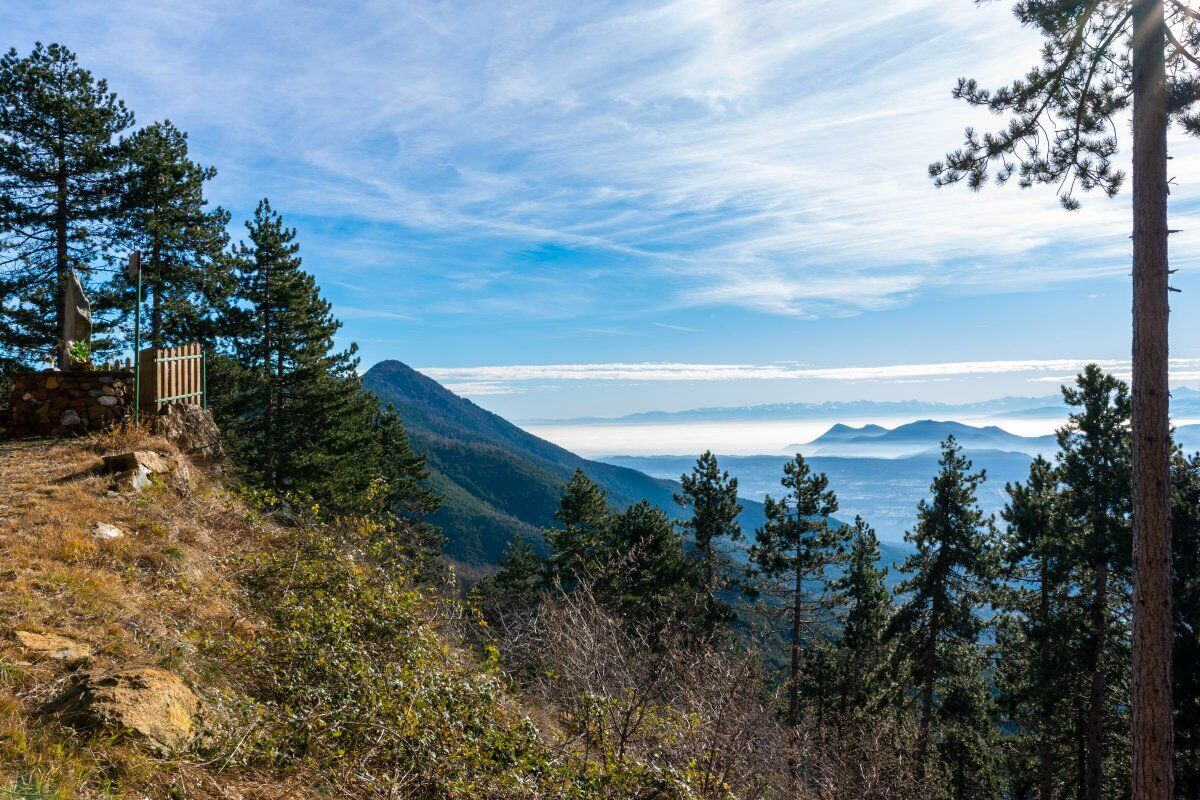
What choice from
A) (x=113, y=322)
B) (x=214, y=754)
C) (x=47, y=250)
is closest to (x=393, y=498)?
(x=113, y=322)

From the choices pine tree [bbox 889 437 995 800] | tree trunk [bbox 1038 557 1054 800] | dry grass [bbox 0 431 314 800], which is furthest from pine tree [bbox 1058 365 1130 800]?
dry grass [bbox 0 431 314 800]

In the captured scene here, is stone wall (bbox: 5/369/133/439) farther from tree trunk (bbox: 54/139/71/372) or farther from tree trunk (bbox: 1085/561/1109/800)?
tree trunk (bbox: 1085/561/1109/800)

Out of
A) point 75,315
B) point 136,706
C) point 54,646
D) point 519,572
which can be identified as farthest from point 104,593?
point 519,572

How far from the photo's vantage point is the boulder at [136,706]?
13.9 ft

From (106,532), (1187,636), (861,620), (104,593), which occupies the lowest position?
(861,620)

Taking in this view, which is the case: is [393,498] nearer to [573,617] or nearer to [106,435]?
[106,435]

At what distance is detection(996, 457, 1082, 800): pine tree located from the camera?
1612 centimetres

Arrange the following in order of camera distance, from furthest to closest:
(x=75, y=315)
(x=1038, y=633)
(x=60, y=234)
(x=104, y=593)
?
1. (x=60, y=234)
2. (x=1038, y=633)
3. (x=75, y=315)
4. (x=104, y=593)

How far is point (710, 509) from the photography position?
85.8 ft

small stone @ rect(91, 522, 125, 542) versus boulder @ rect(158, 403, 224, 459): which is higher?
boulder @ rect(158, 403, 224, 459)

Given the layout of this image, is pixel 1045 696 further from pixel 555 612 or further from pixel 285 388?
pixel 285 388

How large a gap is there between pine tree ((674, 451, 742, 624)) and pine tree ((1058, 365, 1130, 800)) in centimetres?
1145

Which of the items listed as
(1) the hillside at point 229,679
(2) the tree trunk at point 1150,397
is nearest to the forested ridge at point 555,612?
(1) the hillside at point 229,679

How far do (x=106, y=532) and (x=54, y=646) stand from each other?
2814 mm
